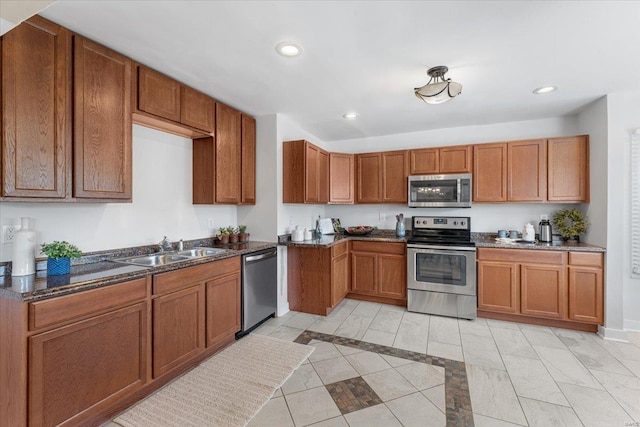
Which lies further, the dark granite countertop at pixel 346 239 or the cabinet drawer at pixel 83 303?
the dark granite countertop at pixel 346 239

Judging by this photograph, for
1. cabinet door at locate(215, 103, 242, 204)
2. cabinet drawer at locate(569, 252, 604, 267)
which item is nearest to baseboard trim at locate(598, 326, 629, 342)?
cabinet drawer at locate(569, 252, 604, 267)

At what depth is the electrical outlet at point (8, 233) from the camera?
176 cm

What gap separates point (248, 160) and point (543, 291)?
12.4ft

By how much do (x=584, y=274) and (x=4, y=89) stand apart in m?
5.03

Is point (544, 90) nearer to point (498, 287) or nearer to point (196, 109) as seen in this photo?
point (498, 287)

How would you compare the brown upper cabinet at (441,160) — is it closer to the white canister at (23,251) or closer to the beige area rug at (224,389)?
the beige area rug at (224,389)

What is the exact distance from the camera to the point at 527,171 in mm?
3482

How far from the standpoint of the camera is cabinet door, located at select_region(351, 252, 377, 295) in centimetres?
395

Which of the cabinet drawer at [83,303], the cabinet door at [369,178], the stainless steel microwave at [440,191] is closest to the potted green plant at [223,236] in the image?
the cabinet drawer at [83,303]

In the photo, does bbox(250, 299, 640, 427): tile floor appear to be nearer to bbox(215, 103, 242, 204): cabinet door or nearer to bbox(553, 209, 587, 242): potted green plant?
bbox(553, 209, 587, 242): potted green plant

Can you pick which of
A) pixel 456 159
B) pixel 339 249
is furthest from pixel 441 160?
pixel 339 249

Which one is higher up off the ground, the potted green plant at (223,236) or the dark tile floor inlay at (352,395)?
the potted green plant at (223,236)

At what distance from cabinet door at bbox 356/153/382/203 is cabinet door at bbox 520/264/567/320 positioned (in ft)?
6.77

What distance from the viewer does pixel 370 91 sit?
2836mm
